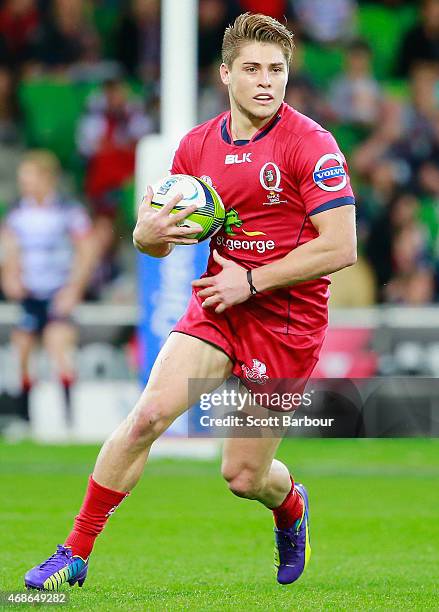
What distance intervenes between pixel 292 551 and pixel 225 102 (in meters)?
10.4

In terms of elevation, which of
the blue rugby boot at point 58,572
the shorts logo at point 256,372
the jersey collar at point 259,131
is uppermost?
the jersey collar at point 259,131

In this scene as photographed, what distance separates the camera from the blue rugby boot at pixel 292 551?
250 inches

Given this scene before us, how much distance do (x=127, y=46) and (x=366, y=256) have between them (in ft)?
14.9

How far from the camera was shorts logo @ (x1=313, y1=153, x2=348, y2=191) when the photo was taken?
567 centimetres

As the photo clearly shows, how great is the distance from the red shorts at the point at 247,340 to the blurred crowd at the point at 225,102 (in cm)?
885

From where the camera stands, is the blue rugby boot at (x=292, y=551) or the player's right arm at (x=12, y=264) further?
the player's right arm at (x=12, y=264)

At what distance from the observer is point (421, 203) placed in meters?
16.1

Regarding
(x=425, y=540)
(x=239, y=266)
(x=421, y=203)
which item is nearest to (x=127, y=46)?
(x=421, y=203)

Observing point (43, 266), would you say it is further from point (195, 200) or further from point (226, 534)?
point (195, 200)

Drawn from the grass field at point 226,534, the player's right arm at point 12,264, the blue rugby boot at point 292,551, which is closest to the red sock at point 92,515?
the grass field at point 226,534

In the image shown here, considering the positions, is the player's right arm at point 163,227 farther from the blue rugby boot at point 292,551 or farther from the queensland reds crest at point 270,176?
the blue rugby boot at point 292,551

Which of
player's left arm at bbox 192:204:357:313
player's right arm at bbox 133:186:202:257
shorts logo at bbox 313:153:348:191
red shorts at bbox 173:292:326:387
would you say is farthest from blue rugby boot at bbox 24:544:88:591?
shorts logo at bbox 313:153:348:191

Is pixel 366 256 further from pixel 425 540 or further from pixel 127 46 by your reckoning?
pixel 425 540

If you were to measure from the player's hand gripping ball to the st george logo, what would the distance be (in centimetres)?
15
